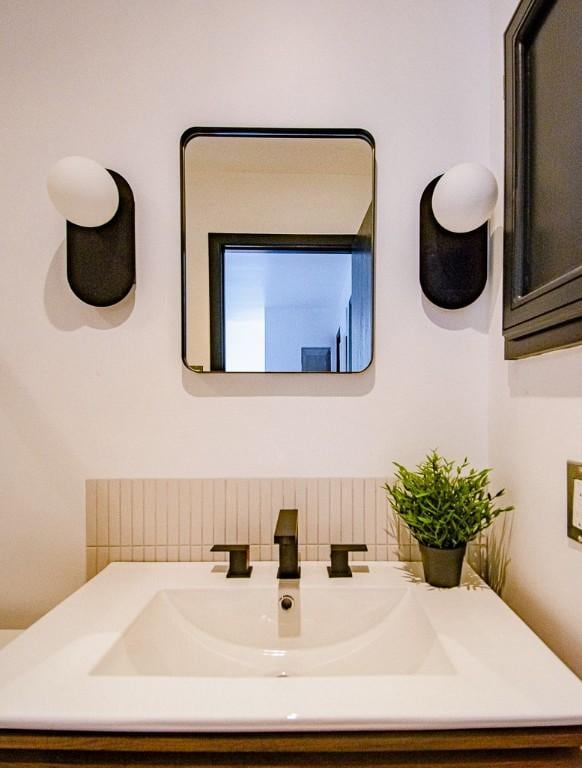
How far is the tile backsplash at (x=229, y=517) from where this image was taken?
3.59ft

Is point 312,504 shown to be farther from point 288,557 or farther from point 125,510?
point 125,510

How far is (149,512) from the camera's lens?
1.10 metres

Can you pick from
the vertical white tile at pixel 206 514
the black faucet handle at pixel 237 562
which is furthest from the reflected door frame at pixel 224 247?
the black faucet handle at pixel 237 562

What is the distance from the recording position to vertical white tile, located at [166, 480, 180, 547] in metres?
1.09

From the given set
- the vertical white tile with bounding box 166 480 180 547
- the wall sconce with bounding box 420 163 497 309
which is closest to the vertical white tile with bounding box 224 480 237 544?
the vertical white tile with bounding box 166 480 180 547

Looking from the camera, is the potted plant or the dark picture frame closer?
the dark picture frame

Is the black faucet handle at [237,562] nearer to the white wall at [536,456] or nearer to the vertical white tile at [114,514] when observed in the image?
the vertical white tile at [114,514]

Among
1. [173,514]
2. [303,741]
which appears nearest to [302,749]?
[303,741]

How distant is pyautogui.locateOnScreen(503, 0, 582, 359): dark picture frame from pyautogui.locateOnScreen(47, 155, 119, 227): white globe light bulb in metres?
0.83

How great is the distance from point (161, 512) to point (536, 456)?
82 centimetres

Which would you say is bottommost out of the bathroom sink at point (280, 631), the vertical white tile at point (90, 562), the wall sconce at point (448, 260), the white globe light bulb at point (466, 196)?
the bathroom sink at point (280, 631)

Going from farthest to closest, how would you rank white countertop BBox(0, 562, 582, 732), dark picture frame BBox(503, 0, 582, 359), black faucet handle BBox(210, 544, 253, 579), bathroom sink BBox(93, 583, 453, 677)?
black faucet handle BBox(210, 544, 253, 579) < bathroom sink BBox(93, 583, 453, 677) < dark picture frame BBox(503, 0, 582, 359) < white countertop BBox(0, 562, 582, 732)

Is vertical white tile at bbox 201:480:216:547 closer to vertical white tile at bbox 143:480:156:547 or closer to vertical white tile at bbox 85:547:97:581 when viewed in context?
vertical white tile at bbox 143:480:156:547

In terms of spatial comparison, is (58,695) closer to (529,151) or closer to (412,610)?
(412,610)
